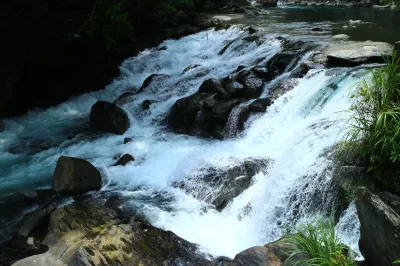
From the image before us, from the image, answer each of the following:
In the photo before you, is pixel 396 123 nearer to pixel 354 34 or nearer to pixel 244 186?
pixel 244 186

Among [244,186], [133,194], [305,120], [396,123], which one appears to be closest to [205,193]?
[244,186]

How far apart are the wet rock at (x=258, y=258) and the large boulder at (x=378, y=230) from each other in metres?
0.98

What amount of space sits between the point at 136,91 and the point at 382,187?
9.94 m

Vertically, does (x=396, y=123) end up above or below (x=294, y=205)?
above

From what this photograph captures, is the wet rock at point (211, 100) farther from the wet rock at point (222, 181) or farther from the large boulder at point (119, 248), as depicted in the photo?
the large boulder at point (119, 248)

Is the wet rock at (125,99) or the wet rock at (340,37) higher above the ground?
the wet rock at (340,37)

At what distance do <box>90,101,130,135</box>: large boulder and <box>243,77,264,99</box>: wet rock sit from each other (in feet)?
12.5

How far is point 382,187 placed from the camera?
4754 mm

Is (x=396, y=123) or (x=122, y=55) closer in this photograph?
(x=396, y=123)

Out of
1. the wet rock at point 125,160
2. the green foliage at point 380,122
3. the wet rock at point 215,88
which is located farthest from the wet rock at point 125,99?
the green foliage at point 380,122

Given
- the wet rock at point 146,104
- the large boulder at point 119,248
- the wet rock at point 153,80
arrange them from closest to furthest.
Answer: the large boulder at point 119,248 < the wet rock at point 146,104 < the wet rock at point 153,80

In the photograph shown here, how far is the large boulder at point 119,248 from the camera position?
185 inches

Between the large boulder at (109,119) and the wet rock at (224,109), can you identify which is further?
the large boulder at (109,119)

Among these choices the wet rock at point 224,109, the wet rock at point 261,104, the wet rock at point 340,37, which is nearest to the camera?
the wet rock at point 261,104
